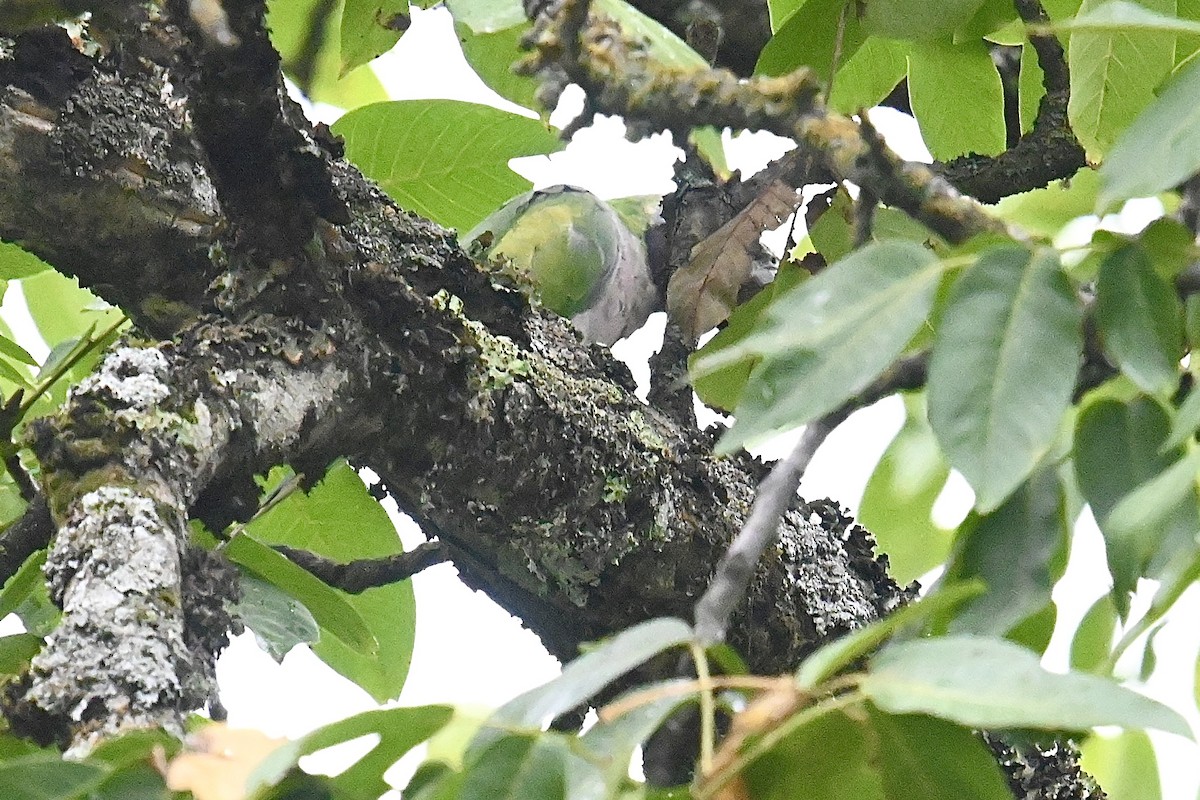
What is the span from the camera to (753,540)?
0.34m

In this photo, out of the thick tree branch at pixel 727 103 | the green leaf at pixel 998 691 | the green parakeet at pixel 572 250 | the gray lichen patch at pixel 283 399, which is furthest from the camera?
the green parakeet at pixel 572 250

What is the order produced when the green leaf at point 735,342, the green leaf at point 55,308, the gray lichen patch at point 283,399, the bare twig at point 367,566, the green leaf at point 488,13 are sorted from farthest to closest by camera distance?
the green leaf at point 55,308
the bare twig at point 367,566
the green leaf at point 735,342
the gray lichen patch at point 283,399
the green leaf at point 488,13

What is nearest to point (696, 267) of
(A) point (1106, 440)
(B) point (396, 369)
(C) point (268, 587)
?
(B) point (396, 369)

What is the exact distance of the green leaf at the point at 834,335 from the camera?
30cm

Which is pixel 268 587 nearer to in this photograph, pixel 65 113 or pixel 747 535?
pixel 65 113

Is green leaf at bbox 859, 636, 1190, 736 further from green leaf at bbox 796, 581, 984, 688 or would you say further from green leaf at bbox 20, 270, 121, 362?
green leaf at bbox 20, 270, 121, 362

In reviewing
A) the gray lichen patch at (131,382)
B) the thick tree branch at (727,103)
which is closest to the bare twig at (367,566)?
the gray lichen patch at (131,382)

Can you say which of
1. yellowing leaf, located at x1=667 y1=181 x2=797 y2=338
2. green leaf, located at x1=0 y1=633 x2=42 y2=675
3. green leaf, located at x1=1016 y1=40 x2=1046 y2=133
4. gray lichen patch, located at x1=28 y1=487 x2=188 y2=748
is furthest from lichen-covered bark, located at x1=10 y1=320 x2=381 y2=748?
green leaf, located at x1=1016 y1=40 x2=1046 y2=133

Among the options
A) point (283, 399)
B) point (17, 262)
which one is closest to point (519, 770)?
point (283, 399)

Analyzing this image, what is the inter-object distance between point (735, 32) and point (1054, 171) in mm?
300

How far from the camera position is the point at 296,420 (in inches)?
24.1

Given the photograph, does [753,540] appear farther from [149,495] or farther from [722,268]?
[722,268]

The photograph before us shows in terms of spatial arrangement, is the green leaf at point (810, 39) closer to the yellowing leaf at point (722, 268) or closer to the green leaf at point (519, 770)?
the yellowing leaf at point (722, 268)

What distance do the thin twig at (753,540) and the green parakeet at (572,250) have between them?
51 centimetres
